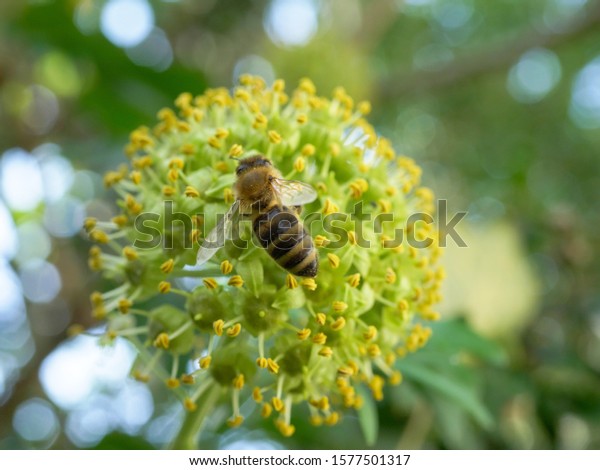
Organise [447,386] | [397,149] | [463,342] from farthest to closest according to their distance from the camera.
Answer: [397,149], [463,342], [447,386]

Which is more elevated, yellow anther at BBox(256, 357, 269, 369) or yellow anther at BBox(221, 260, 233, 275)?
yellow anther at BBox(221, 260, 233, 275)

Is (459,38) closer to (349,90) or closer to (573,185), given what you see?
(573,185)

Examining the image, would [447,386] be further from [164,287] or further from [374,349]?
[164,287]

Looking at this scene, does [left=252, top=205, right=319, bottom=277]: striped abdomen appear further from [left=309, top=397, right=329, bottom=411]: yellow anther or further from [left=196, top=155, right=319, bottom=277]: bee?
[left=309, top=397, right=329, bottom=411]: yellow anther

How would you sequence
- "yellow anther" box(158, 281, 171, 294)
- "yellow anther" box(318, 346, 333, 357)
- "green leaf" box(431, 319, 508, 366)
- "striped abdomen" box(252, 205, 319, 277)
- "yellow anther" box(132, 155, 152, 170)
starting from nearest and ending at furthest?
"striped abdomen" box(252, 205, 319, 277)
"yellow anther" box(318, 346, 333, 357)
"yellow anther" box(158, 281, 171, 294)
"yellow anther" box(132, 155, 152, 170)
"green leaf" box(431, 319, 508, 366)

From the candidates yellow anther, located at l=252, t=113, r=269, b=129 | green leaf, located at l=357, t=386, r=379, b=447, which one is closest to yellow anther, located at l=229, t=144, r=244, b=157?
yellow anther, located at l=252, t=113, r=269, b=129

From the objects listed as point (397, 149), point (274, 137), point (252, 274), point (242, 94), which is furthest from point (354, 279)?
point (397, 149)

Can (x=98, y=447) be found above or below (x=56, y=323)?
below
